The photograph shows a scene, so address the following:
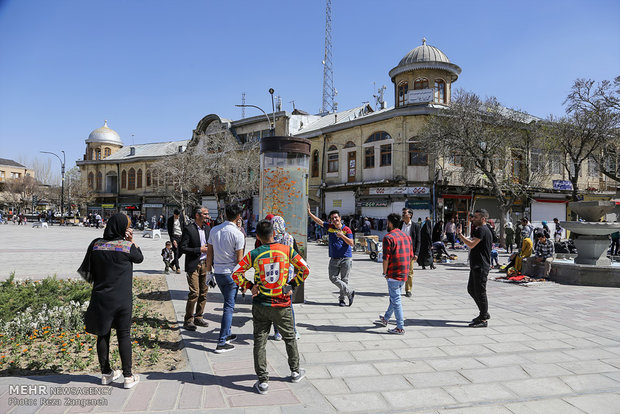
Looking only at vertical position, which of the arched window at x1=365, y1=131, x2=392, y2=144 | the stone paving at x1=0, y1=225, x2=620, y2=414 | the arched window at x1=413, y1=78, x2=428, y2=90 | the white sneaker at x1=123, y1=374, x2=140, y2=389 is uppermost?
the arched window at x1=413, y1=78, x2=428, y2=90

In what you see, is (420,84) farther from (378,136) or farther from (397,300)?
(397,300)

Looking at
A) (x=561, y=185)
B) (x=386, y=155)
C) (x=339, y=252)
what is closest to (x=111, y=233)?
(x=339, y=252)

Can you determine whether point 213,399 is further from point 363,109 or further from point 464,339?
point 363,109

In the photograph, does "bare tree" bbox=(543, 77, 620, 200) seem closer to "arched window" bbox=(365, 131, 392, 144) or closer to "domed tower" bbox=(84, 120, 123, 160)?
"arched window" bbox=(365, 131, 392, 144)

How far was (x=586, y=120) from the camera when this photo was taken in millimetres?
20453

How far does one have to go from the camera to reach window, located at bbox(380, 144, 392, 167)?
26.4 metres

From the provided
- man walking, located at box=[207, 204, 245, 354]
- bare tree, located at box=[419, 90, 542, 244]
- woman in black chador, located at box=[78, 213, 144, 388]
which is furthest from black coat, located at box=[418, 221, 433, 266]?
bare tree, located at box=[419, 90, 542, 244]

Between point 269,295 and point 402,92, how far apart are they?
2567 cm

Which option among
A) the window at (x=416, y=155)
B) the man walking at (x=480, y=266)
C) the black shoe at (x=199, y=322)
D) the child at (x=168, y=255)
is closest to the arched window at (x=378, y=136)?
the window at (x=416, y=155)

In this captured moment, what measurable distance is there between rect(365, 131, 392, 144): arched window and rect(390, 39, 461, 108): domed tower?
6.96ft

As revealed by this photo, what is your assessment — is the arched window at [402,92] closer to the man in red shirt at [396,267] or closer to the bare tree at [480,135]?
the bare tree at [480,135]

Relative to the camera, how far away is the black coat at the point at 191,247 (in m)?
5.87

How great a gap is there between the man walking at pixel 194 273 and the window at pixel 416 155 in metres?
21.2

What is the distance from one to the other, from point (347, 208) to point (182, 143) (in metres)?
30.6
